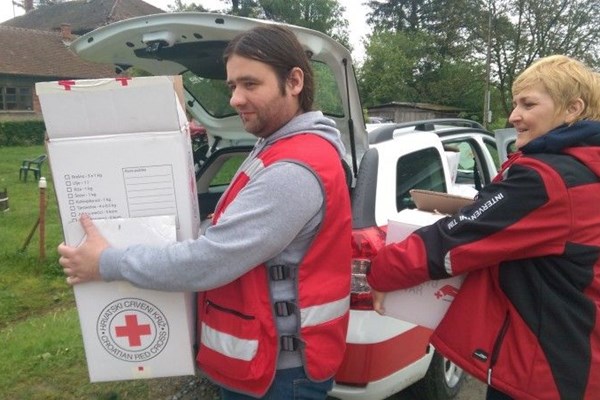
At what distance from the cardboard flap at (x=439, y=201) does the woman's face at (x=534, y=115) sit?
0.32 m

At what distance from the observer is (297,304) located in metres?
1.41

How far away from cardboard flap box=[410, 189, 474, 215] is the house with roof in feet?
77.8

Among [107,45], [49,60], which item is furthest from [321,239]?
[49,60]

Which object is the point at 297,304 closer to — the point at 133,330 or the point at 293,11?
the point at 133,330

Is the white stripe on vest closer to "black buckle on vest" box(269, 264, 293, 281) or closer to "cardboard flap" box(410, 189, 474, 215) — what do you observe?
"black buckle on vest" box(269, 264, 293, 281)

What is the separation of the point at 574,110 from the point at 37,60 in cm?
3194

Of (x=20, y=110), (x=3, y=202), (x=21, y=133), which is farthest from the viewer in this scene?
(x=20, y=110)

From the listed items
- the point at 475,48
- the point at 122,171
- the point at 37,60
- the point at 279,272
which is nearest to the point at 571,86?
the point at 279,272

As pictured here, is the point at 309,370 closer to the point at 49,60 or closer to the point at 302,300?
the point at 302,300

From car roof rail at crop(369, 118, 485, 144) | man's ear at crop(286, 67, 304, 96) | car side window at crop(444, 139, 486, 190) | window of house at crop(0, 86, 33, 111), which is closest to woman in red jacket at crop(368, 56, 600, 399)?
man's ear at crop(286, 67, 304, 96)

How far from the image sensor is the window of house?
26.3 meters

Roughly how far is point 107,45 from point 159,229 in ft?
4.60

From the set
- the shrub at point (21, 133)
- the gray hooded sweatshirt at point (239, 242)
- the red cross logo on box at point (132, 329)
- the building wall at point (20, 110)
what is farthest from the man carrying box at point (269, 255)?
the building wall at point (20, 110)

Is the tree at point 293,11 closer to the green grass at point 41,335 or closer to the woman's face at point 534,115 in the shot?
the green grass at point 41,335
